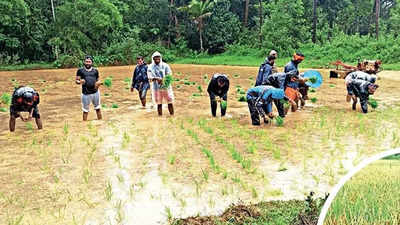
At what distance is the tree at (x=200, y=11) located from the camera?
35.5 m

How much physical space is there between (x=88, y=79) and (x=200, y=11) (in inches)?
1093

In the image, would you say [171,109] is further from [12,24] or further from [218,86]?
[12,24]

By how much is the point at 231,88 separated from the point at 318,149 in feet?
30.5

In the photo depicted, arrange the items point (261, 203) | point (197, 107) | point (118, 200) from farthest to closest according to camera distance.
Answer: point (197, 107), point (118, 200), point (261, 203)

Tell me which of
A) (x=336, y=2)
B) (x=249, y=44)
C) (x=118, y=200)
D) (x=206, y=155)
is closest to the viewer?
(x=118, y=200)

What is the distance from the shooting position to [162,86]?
10234mm

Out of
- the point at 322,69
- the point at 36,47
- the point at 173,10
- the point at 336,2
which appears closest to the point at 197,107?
the point at 322,69

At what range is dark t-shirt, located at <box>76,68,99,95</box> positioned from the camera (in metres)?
9.56

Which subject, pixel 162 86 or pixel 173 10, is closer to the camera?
pixel 162 86

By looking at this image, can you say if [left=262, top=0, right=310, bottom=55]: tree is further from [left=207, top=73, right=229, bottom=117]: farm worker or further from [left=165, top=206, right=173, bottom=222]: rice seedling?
[left=165, top=206, right=173, bottom=222]: rice seedling

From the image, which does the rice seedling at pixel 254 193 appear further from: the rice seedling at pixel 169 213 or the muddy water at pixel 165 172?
the rice seedling at pixel 169 213

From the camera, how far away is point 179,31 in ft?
130

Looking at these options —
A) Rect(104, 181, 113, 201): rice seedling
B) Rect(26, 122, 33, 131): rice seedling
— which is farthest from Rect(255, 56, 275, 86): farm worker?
Rect(104, 181, 113, 201): rice seedling

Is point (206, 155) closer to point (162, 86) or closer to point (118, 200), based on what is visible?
point (118, 200)
